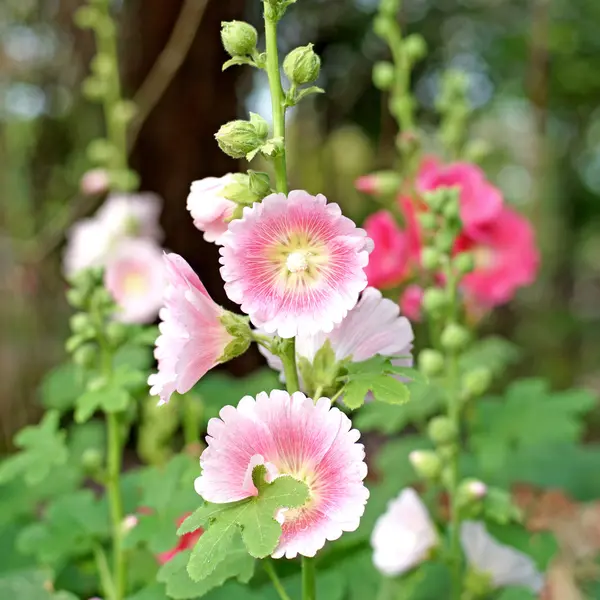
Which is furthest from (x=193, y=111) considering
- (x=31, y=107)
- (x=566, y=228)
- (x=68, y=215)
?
(x=566, y=228)

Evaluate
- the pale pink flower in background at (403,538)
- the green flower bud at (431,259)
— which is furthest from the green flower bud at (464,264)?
the pale pink flower in background at (403,538)

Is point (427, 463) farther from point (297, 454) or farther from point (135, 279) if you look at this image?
point (135, 279)

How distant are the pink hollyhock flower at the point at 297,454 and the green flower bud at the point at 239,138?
248mm

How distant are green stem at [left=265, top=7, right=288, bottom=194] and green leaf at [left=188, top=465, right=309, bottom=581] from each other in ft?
0.97

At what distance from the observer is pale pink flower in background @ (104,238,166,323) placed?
1.82 metres

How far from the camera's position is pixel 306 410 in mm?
691

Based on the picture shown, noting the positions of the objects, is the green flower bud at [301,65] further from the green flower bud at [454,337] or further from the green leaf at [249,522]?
the green flower bud at [454,337]

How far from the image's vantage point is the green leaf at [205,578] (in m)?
→ 0.82

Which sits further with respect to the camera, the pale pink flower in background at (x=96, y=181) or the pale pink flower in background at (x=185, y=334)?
the pale pink flower in background at (x=96, y=181)

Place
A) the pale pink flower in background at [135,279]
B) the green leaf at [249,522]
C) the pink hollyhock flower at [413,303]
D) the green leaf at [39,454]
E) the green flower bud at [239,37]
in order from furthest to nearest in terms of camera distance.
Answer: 1. the pale pink flower in background at [135,279]
2. the pink hollyhock flower at [413,303]
3. the green leaf at [39,454]
4. the green flower bud at [239,37]
5. the green leaf at [249,522]

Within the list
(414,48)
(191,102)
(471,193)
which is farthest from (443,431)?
(191,102)

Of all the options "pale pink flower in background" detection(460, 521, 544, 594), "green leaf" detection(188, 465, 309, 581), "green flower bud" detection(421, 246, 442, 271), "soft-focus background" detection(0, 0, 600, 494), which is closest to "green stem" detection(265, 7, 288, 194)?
"green leaf" detection(188, 465, 309, 581)

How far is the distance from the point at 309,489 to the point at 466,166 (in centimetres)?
114

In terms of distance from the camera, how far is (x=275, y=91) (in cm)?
75
